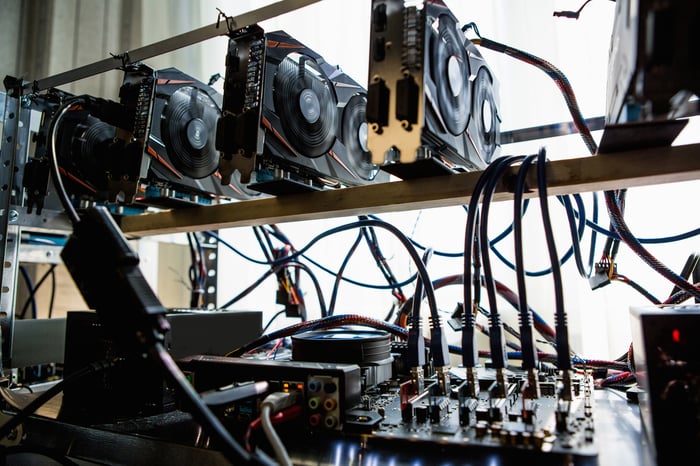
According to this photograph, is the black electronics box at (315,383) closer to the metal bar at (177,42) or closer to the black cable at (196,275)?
the metal bar at (177,42)

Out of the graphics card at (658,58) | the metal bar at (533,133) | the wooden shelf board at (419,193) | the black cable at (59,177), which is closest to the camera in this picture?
the graphics card at (658,58)

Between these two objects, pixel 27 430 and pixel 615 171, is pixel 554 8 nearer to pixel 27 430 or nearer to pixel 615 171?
pixel 615 171

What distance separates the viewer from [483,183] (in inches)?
24.7

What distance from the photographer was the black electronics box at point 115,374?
2.32 feet

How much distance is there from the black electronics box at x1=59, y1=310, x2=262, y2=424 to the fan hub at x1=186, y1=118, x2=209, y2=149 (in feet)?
1.19

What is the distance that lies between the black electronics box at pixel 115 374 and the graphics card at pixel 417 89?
429mm

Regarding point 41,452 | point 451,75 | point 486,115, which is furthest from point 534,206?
point 41,452

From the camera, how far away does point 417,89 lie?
598mm

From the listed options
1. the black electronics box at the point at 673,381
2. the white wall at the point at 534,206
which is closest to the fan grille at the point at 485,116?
the white wall at the point at 534,206

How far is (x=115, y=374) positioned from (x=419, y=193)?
55cm

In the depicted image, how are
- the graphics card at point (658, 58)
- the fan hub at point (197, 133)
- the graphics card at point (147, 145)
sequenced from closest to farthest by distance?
the graphics card at point (658, 58), the graphics card at point (147, 145), the fan hub at point (197, 133)

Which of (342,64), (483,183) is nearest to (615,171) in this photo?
(483,183)

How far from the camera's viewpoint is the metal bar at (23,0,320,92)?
779 millimetres

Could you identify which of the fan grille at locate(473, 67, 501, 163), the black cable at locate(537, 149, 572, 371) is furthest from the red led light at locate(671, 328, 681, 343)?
the fan grille at locate(473, 67, 501, 163)
